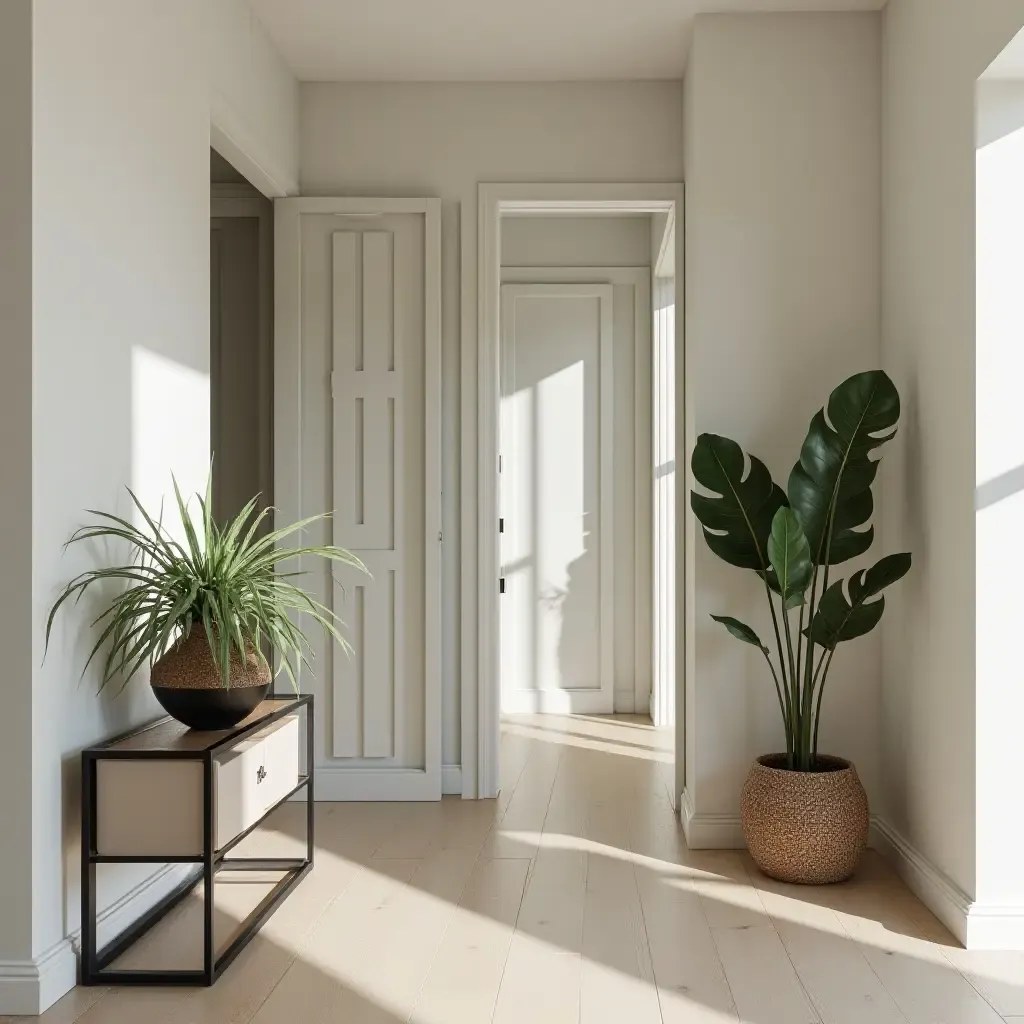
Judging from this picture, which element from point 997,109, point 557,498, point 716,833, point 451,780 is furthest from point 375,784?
point 997,109

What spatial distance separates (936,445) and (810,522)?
1.40 ft

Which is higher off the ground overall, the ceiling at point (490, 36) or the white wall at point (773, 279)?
the ceiling at point (490, 36)

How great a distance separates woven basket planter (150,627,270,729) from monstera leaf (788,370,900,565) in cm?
169

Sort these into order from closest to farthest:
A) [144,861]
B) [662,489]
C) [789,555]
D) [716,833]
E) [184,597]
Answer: [144,861], [184,597], [789,555], [716,833], [662,489]

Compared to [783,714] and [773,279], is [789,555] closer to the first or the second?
[783,714]

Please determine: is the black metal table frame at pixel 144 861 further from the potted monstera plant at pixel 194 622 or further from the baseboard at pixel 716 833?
the baseboard at pixel 716 833

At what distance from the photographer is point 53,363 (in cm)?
250

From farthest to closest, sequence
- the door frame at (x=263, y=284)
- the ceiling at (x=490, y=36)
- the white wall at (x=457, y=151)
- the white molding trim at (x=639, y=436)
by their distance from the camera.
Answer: the white molding trim at (x=639, y=436), the door frame at (x=263, y=284), the white wall at (x=457, y=151), the ceiling at (x=490, y=36)

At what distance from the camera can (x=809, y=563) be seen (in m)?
3.35

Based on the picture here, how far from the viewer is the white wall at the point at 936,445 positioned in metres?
2.91

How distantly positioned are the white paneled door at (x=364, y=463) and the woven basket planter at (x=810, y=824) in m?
1.50

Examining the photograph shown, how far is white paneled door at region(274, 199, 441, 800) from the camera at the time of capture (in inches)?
174

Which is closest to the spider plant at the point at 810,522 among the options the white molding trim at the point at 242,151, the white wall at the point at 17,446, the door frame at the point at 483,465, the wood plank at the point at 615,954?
the wood plank at the point at 615,954

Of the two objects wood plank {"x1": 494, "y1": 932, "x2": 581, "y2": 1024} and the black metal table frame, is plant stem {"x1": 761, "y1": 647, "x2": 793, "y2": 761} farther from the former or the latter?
the black metal table frame
